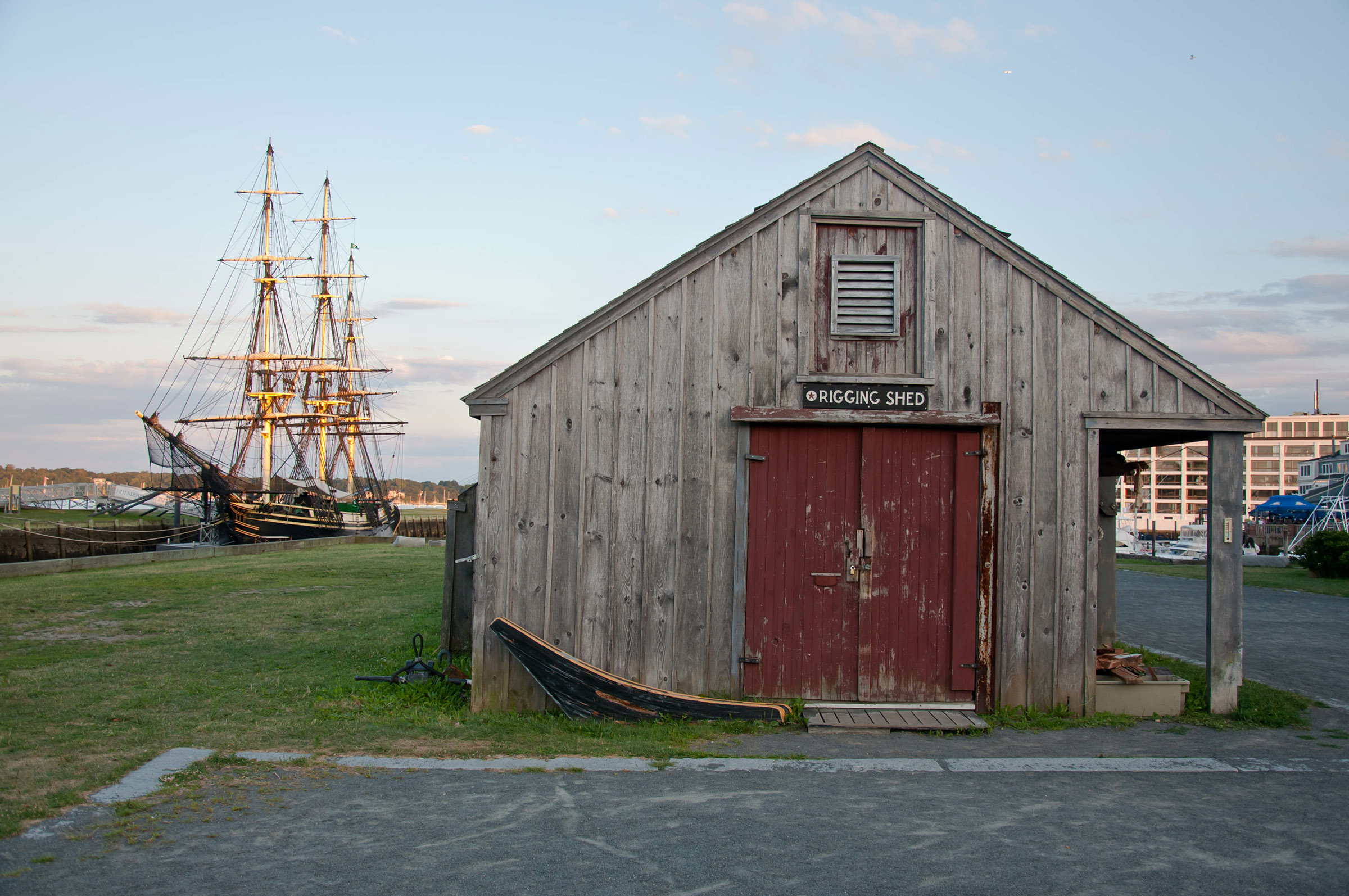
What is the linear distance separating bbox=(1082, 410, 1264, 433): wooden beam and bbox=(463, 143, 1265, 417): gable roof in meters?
0.09

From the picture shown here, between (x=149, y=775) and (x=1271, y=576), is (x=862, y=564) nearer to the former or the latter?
(x=149, y=775)

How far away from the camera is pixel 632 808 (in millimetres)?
5773

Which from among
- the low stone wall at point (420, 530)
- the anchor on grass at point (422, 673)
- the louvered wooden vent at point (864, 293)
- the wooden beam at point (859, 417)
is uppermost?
the louvered wooden vent at point (864, 293)

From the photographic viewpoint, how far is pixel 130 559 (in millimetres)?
26016

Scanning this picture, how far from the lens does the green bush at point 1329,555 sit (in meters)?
26.0

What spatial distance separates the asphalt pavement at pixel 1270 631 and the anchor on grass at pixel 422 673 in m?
8.71

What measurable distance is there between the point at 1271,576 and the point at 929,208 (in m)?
25.0

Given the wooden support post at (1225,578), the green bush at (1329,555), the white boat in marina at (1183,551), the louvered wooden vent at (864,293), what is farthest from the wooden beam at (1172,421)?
the white boat in marina at (1183,551)

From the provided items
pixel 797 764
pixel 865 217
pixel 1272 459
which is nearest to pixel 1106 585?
pixel 865 217

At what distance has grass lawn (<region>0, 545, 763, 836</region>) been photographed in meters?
6.99

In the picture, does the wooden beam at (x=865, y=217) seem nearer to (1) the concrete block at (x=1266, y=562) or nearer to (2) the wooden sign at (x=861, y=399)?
(2) the wooden sign at (x=861, y=399)

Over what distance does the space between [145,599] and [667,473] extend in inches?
490

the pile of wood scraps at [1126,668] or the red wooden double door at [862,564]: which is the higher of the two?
the red wooden double door at [862,564]

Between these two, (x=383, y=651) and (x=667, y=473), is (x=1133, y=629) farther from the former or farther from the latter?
(x=383, y=651)
